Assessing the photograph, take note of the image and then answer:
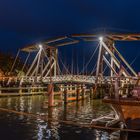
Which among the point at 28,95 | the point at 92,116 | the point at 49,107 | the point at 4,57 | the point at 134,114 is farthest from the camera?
the point at 4,57

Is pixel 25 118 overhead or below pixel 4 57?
below

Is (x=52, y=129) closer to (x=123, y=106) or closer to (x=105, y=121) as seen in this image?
(x=105, y=121)

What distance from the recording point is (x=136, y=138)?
2059 cm

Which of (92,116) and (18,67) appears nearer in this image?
(92,116)

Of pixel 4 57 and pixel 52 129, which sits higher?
pixel 4 57

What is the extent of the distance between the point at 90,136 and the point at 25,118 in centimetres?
800

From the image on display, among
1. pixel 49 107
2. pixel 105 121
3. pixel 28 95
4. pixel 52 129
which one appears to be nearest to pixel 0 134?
pixel 52 129

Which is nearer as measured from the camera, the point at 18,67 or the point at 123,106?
the point at 123,106

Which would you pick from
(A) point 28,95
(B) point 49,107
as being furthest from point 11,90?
(B) point 49,107

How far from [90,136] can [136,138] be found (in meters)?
2.60

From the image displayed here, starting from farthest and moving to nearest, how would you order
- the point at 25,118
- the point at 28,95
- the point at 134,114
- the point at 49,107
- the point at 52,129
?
the point at 28,95 < the point at 49,107 < the point at 25,118 < the point at 52,129 < the point at 134,114

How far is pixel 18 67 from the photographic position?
82062 mm

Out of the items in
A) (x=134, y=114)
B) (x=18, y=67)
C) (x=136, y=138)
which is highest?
(x=18, y=67)

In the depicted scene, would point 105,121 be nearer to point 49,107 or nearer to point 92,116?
point 92,116
